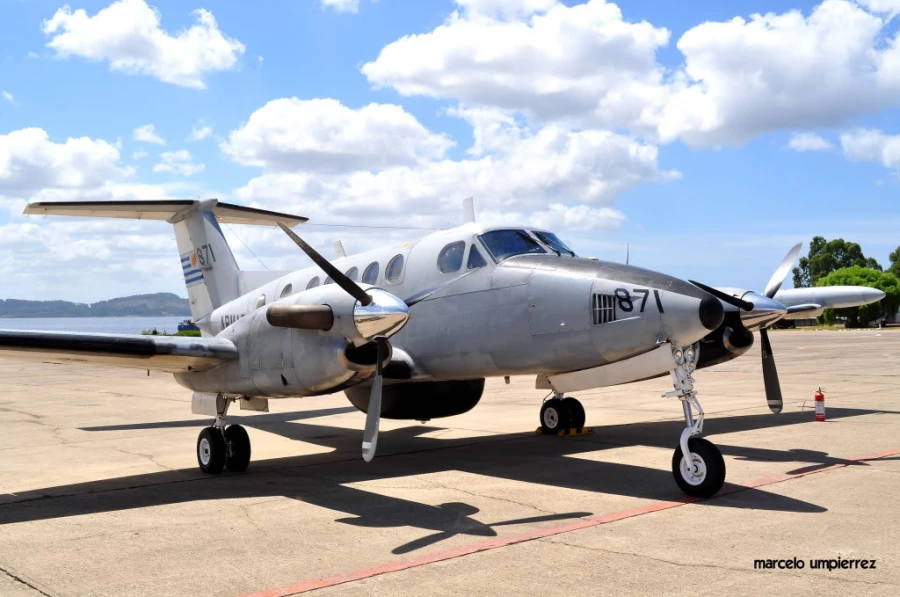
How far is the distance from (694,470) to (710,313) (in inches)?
63.5

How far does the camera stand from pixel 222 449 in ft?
34.6

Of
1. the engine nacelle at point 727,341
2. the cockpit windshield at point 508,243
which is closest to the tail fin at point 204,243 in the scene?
the cockpit windshield at point 508,243

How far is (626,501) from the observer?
7.95 metres

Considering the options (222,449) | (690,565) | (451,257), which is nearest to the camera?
(690,565)

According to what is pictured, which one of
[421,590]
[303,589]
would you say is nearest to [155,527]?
[303,589]

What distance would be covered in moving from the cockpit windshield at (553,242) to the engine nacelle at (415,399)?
2.49m

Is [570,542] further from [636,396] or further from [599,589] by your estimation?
[636,396]

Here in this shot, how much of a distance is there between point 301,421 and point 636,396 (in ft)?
30.0

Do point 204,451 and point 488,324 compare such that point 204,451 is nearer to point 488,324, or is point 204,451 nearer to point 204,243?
point 488,324

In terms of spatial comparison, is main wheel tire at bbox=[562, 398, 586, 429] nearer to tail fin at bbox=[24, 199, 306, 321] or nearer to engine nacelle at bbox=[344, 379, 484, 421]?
engine nacelle at bbox=[344, 379, 484, 421]

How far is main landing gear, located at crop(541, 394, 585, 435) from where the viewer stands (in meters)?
13.7

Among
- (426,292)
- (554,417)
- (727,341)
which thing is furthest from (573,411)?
(426,292)

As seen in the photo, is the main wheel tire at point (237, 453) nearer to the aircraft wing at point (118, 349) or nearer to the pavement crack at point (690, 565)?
the aircraft wing at point (118, 349)

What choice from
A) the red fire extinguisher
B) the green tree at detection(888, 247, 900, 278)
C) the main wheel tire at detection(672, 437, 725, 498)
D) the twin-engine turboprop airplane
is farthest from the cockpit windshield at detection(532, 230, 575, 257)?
the green tree at detection(888, 247, 900, 278)
